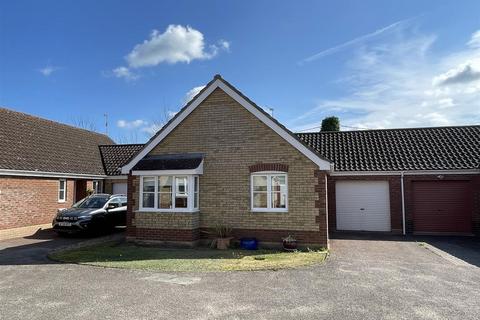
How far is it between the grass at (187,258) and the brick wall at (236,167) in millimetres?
1154

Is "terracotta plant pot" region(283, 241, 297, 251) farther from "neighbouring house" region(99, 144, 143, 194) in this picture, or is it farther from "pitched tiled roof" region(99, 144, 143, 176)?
"pitched tiled roof" region(99, 144, 143, 176)

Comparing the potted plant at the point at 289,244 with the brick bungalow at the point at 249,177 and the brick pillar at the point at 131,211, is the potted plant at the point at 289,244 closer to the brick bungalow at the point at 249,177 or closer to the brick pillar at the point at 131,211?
the brick bungalow at the point at 249,177

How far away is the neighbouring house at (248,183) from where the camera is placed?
13.3 m

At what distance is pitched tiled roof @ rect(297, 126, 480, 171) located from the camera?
58.3 ft

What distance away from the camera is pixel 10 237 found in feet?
53.0

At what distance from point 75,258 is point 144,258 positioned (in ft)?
6.88

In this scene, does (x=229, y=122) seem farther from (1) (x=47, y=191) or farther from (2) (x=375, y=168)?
(1) (x=47, y=191)

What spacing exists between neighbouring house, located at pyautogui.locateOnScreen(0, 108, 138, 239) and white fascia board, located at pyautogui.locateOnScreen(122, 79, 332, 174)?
5.70 metres

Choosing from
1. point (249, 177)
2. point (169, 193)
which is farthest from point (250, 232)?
point (169, 193)

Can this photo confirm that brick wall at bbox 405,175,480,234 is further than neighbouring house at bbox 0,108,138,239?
Yes

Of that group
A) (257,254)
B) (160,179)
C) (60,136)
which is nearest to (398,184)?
(257,254)

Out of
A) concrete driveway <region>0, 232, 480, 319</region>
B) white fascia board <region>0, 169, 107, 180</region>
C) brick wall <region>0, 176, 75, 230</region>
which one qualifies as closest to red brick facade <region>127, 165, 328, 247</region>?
concrete driveway <region>0, 232, 480, 319</region>

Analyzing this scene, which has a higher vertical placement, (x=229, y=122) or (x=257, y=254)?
(x=229, y=122)

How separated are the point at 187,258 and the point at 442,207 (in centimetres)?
1269
